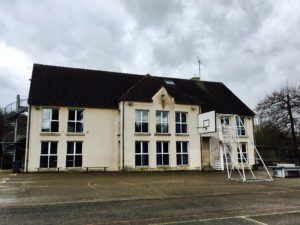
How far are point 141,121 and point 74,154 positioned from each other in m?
6.28

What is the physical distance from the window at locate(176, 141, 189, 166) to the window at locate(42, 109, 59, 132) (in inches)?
418

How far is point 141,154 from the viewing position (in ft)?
89.5

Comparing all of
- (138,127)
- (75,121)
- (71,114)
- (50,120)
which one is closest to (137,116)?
(138,127)

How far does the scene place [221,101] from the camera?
3406cm

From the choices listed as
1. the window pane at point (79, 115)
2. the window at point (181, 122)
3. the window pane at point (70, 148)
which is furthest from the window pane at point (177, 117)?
the window pane at point (70, 148)

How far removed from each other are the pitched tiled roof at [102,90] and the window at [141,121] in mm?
1157

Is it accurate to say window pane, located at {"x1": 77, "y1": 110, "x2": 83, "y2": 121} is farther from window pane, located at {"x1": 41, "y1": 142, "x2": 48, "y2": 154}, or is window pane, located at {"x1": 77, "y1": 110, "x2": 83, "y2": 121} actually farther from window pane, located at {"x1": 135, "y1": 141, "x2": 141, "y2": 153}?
window pane, located at {"x1": 135, "y1": 141, "x2": 141, "y2": 153}

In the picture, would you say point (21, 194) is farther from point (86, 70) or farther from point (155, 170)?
point (86, 70)

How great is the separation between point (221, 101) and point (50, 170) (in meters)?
18.7

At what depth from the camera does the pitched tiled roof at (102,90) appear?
88.5 ft

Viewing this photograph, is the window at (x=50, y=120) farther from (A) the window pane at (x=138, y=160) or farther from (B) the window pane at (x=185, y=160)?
(B) the window pane at (x=185, y=160)

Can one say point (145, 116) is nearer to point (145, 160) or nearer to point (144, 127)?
point (144, 127)

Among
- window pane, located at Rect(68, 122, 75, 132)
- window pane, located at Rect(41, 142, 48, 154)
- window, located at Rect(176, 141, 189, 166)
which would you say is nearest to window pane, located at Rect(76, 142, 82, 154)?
window pane, located at Rect(68, 122, 75, 132)

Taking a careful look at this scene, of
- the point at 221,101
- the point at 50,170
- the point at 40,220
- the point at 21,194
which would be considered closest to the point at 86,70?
the point at 50,170
